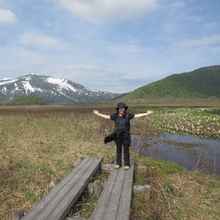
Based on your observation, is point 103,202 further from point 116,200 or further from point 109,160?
point 109,160

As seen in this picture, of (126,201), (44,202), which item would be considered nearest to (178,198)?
(126,201)

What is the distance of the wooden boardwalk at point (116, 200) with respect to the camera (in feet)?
19.8

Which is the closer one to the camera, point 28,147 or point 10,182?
point 10,182

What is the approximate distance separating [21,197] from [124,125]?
13.4 ft

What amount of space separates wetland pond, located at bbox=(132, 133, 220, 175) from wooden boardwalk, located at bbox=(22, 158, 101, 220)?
22.1 ft

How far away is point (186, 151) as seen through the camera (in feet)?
62.2

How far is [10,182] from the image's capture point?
9.94 metres

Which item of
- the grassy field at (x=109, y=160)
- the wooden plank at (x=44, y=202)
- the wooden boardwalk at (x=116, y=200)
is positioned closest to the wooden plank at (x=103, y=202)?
the wooden boardwalk at (x=116, y=200)

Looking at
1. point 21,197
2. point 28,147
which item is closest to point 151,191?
point 21,197

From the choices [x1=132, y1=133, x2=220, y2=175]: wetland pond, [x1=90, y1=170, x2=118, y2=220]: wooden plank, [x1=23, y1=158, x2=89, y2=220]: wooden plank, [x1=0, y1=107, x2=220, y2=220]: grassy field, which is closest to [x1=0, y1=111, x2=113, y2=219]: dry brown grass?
[x1=0, y1=107, x2=220, y2=220]: grassy field

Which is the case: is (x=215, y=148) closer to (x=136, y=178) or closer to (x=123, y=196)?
(x=136, y=178)

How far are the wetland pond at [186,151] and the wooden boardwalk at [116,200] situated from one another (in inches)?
247

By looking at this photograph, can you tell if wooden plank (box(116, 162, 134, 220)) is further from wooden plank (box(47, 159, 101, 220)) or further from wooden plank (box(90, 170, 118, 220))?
wooden plank (box(47, 159, 101, 220))

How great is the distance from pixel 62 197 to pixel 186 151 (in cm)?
1319
